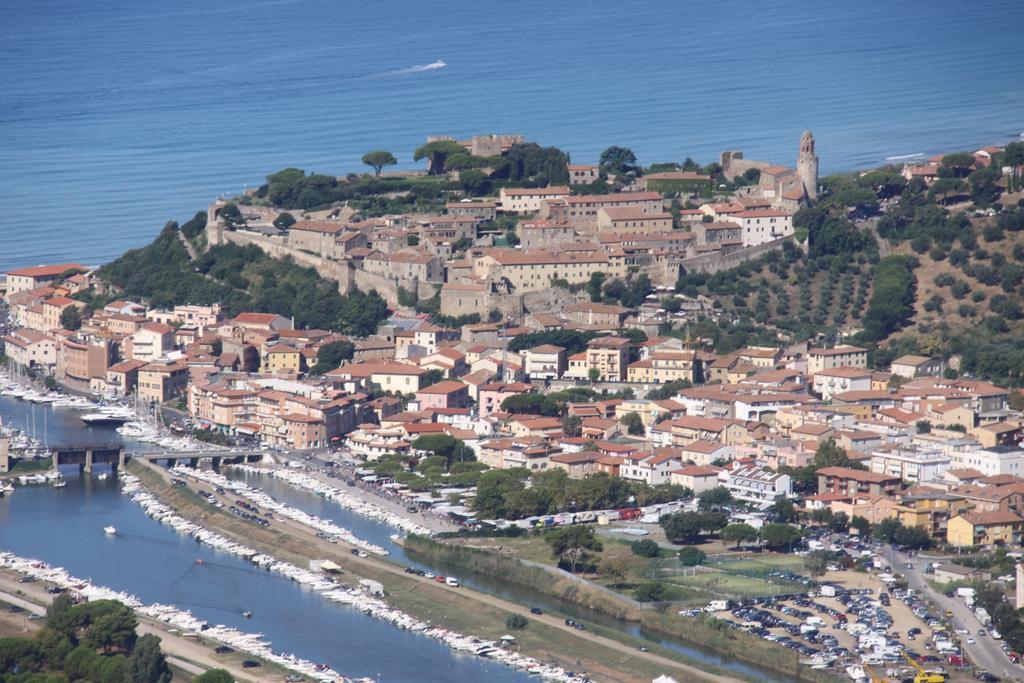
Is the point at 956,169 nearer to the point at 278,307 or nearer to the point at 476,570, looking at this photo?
the point at 278,307

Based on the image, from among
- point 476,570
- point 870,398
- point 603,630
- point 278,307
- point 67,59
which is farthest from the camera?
point 67,59

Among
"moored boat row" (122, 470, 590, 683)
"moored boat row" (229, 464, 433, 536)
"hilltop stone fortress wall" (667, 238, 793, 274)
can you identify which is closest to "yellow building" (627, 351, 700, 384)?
"hilltop stone fortress wall" (667, 238, 793, 274)

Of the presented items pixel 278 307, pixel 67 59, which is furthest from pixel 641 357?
pixel 67 59

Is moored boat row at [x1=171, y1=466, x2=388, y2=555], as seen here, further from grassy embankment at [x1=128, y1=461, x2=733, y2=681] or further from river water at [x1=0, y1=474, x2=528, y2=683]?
river water at [x1=0, y1=474, x2=528, y2=683]

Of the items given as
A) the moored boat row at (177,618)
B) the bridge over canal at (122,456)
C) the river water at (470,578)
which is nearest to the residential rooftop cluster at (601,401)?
the bridge over canal at (122,456)

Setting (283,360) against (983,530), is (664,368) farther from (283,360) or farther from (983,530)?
(983,530)

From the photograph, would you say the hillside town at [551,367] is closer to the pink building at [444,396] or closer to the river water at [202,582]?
the pink building at [444,396]

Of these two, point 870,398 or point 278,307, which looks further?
point 278,307
